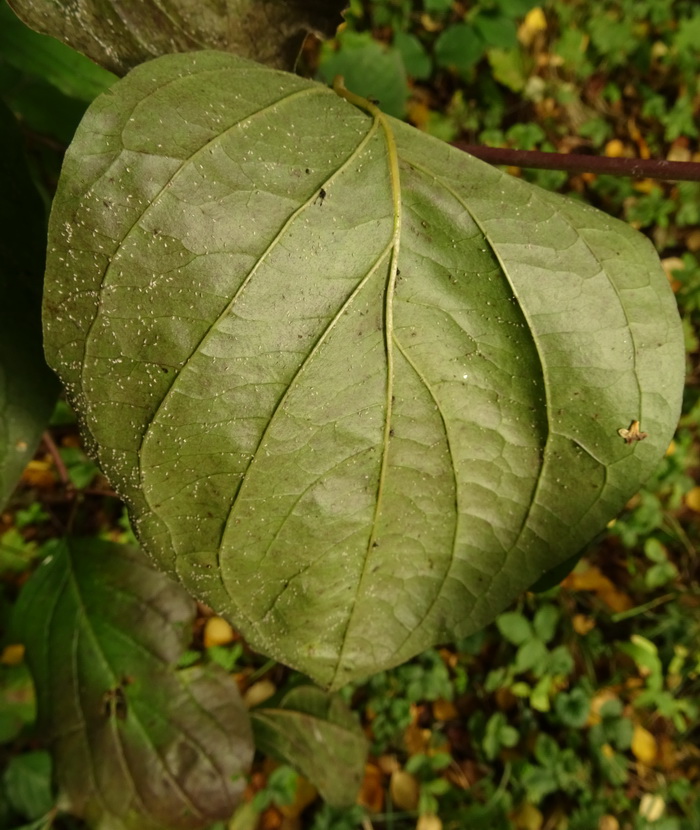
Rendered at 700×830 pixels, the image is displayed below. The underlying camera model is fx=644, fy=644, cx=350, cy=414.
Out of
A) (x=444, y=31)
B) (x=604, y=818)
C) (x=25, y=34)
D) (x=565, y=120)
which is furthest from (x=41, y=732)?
(x=565, y=120)

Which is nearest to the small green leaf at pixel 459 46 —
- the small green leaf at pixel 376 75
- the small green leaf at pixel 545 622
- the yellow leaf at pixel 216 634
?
the small green leaf at pixel 376 75

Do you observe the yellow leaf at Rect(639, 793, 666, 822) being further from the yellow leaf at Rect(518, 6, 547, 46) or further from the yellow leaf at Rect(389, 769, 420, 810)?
the yellow leaf at Rect(518, 6, 547, 46)

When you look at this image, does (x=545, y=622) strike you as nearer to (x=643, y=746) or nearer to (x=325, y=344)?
(x=643, y=746)

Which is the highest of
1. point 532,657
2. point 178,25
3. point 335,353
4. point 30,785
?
point 178,25

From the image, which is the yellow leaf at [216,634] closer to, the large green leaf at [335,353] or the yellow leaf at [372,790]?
the yellow leaf at [372,790]

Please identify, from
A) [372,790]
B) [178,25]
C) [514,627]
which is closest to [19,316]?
[178,25]
